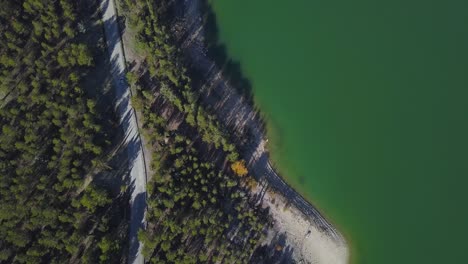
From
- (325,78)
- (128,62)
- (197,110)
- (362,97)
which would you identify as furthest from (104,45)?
(362,97)

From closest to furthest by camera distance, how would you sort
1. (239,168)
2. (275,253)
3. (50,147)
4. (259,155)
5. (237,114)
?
(50,147) → (239,168) → (275,253) → (259,155) → (237,114)

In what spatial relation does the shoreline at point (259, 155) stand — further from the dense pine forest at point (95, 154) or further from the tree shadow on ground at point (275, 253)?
the dense pine forest at point (95, 154)

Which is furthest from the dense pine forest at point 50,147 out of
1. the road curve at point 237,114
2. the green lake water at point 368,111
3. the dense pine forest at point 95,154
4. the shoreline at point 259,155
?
the green lake water at point 368,111

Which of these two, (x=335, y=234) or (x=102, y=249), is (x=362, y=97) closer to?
(x=335, y=234)

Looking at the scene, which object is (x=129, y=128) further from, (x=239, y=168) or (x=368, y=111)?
(x=368, y=111)

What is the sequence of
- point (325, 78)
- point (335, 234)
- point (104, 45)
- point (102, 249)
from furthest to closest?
point (325, 78), point (335, 234), point (104, 45), point (102, 249)

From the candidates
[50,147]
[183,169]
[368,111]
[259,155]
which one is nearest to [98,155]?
[50,147]
